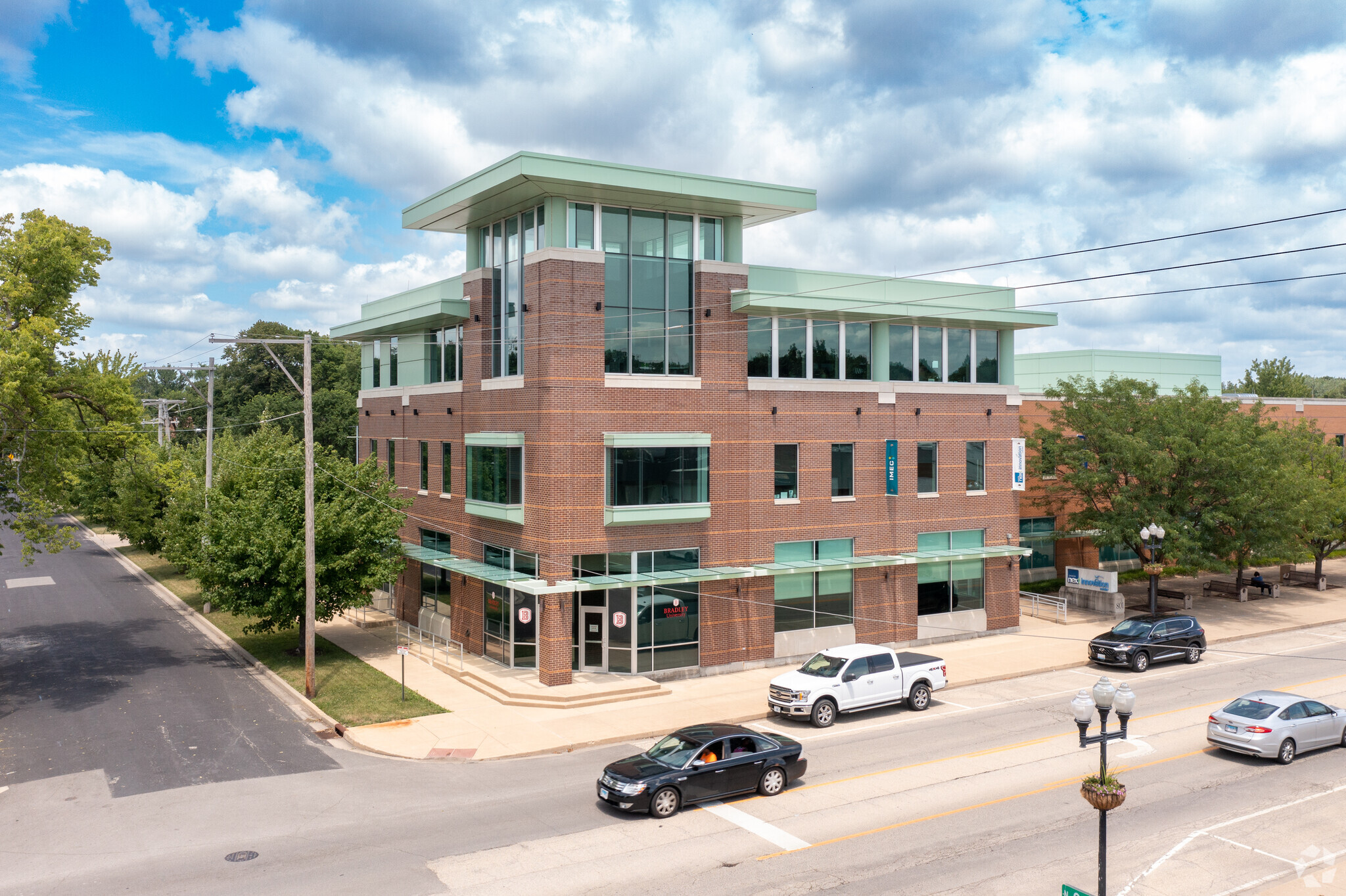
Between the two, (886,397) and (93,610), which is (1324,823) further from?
(93,610)

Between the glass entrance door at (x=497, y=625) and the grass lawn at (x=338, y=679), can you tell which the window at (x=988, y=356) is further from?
the grass lawn at (x=338, y=679)

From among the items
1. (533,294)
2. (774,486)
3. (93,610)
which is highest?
(533,294)

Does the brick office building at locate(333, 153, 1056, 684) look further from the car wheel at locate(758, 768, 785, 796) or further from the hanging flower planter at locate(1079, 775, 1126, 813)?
the hanging flower planter at locate(1079, 775, 1126, 813)

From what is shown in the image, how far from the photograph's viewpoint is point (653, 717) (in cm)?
2302

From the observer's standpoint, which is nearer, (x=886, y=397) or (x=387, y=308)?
(x=886, y=397)

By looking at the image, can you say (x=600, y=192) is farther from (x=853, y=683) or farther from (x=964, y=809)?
(x=964, y=809)

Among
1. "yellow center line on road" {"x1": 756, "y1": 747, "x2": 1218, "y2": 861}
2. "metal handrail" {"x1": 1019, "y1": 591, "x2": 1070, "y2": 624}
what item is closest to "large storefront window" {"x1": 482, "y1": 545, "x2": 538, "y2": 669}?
"yellow center line on road" {"x1": 756, "y1": 747, "x2": 1218, "y2": 861}

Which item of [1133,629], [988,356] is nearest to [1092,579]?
[1133,629]

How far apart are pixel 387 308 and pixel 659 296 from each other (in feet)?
47.4

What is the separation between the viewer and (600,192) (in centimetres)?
2589

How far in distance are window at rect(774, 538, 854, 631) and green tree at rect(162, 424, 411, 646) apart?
495 inches

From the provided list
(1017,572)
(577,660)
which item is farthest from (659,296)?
(1017,572)

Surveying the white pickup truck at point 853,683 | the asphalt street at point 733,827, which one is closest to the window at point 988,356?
the white pickup truck at point 853,683

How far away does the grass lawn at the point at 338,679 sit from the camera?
76.5 ft
